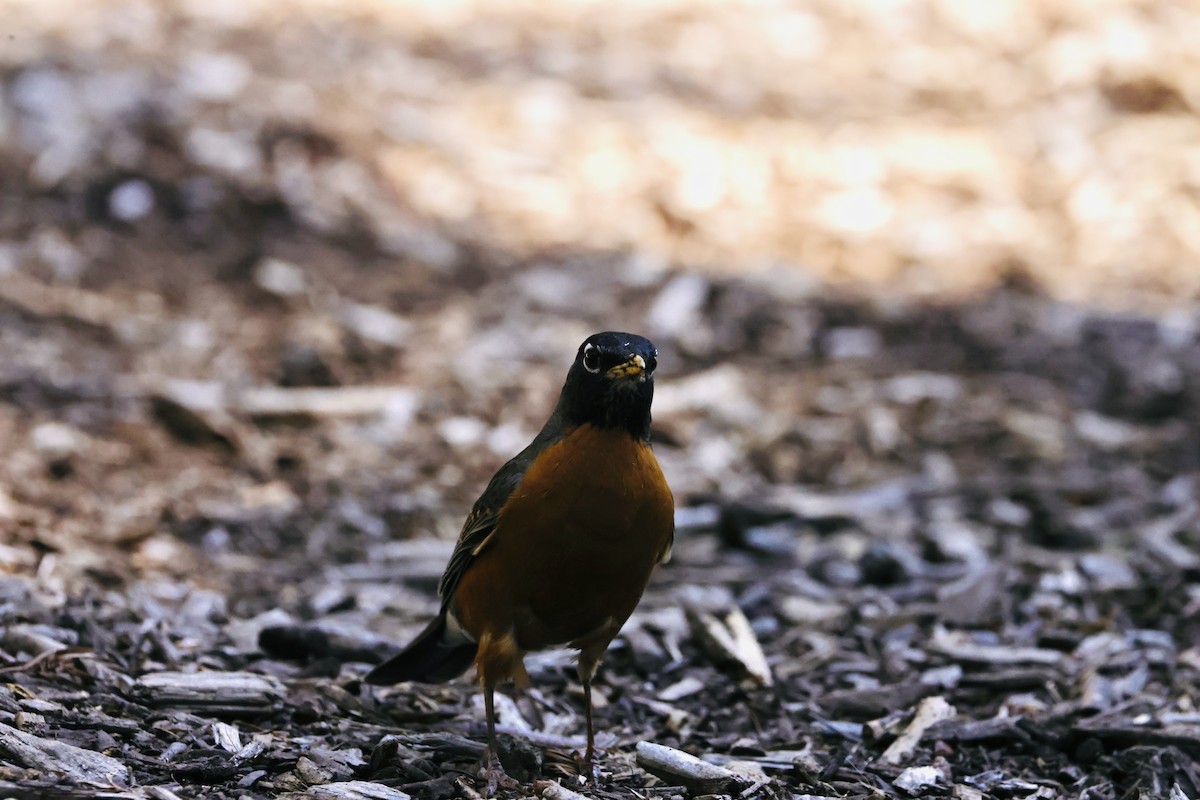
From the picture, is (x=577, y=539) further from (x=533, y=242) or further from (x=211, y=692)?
(x=533, y=242)

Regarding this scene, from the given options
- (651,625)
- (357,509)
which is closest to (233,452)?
(357,509)

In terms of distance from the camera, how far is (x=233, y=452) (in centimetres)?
707

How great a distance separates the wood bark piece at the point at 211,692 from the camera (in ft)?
14.3

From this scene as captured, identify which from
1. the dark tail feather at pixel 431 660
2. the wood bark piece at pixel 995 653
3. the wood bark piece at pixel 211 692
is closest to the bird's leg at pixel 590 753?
the dark tail feather at pixel 431 660

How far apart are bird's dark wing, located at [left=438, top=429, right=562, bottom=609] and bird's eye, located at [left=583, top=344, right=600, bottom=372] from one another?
0.25m

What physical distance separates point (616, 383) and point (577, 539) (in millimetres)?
512

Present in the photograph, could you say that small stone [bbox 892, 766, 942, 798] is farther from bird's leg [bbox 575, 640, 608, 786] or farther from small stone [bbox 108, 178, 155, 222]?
small stone [bbox 108, 178, 155, 222]

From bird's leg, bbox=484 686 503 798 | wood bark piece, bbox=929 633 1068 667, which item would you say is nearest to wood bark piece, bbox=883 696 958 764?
wood bark piece, bbox=929 633 1068 667

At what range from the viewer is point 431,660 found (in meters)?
4.88

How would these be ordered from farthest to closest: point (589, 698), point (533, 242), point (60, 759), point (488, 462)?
1. point (533, 242)
2. point (488, 462)
3. point (589, 698)
4. point (60, 759)

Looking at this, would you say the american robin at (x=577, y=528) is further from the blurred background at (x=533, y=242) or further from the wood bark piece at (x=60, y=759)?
the blurred background at (x=533, y=242)

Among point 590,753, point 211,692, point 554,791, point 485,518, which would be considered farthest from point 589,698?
point 211,692

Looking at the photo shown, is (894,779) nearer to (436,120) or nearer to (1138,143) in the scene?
(436,120)

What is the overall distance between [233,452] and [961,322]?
508cm
